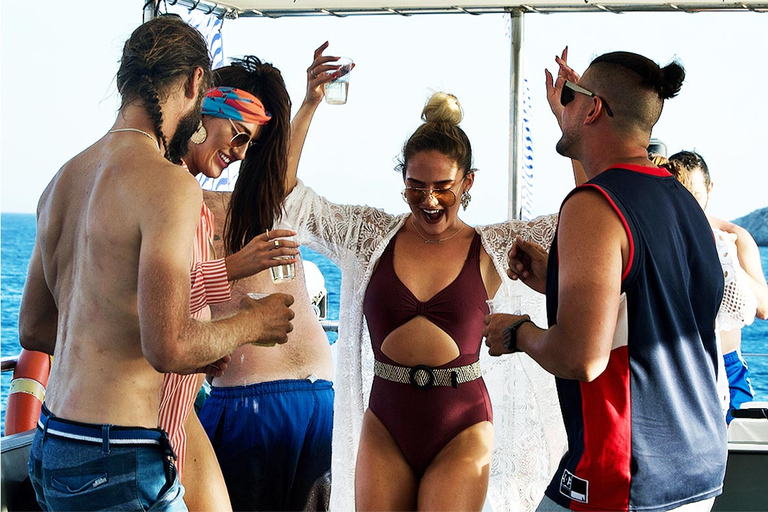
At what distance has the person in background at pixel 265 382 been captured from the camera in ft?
9.41

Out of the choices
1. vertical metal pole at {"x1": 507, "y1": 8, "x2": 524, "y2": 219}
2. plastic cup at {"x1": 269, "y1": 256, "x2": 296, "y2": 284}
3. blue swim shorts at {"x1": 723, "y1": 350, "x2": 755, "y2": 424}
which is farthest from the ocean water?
plastic cup at {"x1": 269, "y1": 256, "x2": 296, "y2": 284}

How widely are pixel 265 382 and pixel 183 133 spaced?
1.17 metres

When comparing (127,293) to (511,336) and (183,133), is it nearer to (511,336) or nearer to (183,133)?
(183,133)

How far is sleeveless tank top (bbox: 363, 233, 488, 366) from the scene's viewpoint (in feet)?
10.1

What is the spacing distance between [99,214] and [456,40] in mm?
50537

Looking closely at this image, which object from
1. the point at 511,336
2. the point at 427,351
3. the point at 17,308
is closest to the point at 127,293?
the point at 511,336

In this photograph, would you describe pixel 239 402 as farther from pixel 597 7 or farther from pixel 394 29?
pixel 394 29

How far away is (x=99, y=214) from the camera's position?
→ 1804 mm

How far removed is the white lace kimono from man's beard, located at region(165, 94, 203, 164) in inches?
46.2

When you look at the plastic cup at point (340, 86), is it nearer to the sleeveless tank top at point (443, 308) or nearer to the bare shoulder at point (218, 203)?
the bare shoulder at point (218, 203)

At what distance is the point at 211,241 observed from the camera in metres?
2.62

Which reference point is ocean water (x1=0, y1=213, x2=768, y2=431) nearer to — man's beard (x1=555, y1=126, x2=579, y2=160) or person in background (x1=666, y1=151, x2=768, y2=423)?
person in background (x1=666, y1=151, x2=768, y2=423)

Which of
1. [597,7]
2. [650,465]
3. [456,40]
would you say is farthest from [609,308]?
[456,40]

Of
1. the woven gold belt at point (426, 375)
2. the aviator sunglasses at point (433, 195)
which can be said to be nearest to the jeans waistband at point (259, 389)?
the woven gold belt at point (426, 375)
